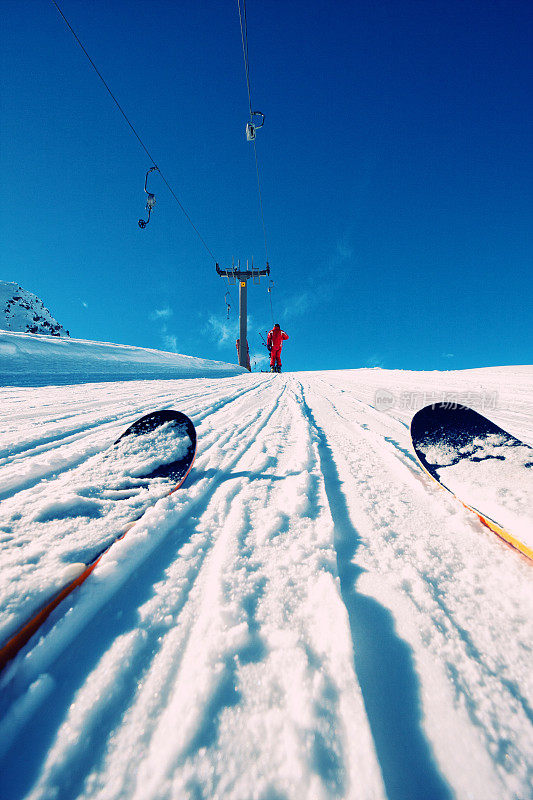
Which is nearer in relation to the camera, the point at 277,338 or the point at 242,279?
the point at 277,338

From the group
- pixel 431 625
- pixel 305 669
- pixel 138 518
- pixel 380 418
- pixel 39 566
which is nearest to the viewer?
pixel 305 669

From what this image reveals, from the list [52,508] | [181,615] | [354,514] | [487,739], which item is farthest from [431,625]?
[52,508]

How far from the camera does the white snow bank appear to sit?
484cm

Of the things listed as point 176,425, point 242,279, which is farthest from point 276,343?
point 176,425

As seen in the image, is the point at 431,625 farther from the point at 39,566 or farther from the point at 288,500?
the point at 39,566

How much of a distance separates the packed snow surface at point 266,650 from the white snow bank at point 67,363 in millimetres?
4476

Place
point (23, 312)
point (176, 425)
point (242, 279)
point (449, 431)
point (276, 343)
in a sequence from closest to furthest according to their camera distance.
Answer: point (449, 431) → point (176, 425) → point (276, 343) → point (242, 279) → point (23, 312)

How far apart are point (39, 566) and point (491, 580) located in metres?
1.23

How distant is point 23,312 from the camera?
188ft

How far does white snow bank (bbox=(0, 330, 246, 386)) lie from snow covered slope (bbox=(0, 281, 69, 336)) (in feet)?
185

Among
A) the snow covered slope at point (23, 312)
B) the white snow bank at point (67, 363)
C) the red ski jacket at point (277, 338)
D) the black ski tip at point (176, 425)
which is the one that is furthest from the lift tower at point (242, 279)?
the snow covered slope at point (23, 312)

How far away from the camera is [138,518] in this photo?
3.41 ft

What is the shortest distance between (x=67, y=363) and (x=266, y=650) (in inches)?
281

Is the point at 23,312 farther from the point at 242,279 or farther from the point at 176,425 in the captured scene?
the point at 176,425
